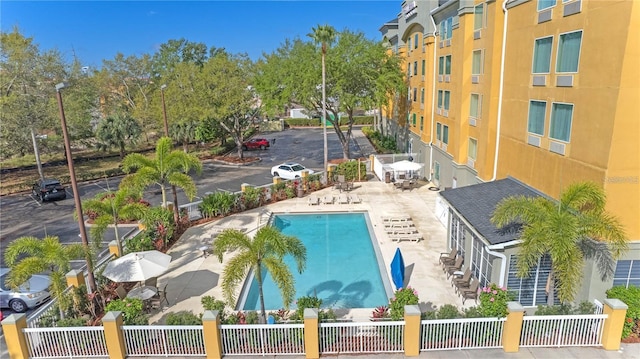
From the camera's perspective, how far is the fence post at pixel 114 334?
11.6m

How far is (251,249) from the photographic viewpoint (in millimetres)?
12305

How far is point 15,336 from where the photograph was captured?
38.0 feet

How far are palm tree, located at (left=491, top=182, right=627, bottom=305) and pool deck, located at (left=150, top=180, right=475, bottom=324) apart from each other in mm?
3951

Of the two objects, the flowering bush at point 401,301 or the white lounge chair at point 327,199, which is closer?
the flowering bush at point 401,301

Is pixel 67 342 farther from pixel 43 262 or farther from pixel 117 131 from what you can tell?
pixel 117 131

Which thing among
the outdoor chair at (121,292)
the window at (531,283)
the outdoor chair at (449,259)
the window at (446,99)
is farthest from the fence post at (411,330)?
the window at (446,99)

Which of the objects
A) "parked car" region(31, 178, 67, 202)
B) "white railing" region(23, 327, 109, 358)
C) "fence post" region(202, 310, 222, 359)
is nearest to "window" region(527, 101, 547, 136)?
"fence post" region(202, 310, 222, 359)

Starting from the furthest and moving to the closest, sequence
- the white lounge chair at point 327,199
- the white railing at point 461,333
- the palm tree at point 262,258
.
→ the white lounge chair at point 327,199, the palm tree at point 262,258, the white railing at point 461,333

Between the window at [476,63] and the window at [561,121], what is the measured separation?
7812 mm

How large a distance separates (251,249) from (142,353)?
449 cm

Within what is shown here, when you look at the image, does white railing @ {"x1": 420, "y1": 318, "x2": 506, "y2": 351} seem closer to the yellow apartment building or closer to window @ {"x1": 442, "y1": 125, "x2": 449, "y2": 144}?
the yellow apartment building

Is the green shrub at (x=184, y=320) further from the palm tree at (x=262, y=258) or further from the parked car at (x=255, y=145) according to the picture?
the parked car at (x=255, y=145)

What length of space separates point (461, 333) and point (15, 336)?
12997mm

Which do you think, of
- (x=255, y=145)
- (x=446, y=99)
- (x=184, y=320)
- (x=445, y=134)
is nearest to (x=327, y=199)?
(x=445, y=134)
